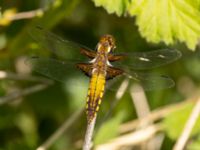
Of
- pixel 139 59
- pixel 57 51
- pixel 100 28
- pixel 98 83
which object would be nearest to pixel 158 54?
pixel 139 59

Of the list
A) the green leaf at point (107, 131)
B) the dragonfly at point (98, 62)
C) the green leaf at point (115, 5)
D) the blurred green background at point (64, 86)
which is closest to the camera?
the green leaf at point (115, 5)

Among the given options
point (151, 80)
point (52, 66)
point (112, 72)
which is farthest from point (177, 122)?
point (52, 66)

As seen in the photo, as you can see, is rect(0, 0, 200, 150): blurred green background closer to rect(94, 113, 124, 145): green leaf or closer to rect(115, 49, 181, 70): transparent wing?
rect(94, 113, 124, 145): green leaf

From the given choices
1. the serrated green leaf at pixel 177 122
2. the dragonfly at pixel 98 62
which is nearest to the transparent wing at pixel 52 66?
the dragonfly at pixel 98 62

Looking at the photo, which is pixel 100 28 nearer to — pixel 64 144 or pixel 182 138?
pixel 64 144

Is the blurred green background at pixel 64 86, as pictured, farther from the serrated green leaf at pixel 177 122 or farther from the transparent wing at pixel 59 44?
the transparent wing at pixel 59 44
